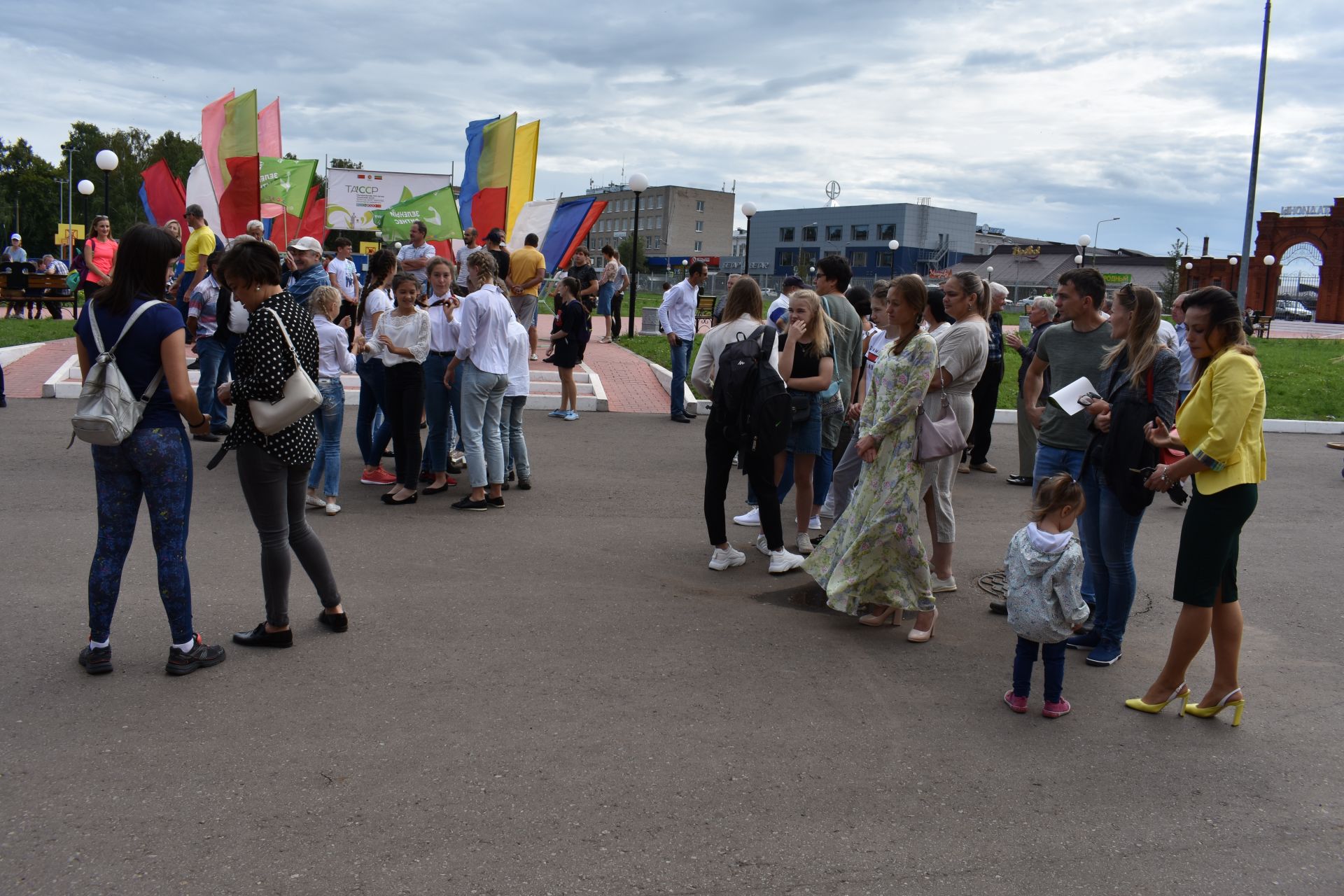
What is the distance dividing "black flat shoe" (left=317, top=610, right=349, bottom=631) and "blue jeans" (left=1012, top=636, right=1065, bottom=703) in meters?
3.26

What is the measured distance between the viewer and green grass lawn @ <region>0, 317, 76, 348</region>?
1531 cm

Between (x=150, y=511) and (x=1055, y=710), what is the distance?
406 cm

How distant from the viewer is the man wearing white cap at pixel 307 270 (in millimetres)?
8117

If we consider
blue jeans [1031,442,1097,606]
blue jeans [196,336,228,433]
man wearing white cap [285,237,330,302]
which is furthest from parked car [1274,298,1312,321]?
Result: man wearing white cap [285,237,330,302]

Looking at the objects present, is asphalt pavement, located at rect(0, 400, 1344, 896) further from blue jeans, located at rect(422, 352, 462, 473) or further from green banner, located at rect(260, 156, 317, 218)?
green banner, located at rect(260, 156, 317, 218)

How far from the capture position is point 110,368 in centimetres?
405

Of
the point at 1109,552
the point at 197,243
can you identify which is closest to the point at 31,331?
the point at 197,243

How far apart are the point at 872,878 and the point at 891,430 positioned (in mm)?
2596

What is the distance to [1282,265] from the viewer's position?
72500mm

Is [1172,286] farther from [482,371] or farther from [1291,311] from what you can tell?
[482,371]

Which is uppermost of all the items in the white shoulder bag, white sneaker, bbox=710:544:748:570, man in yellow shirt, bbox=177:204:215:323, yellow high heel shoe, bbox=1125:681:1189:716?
man in yellow shirt, bbox=177:204:215:323

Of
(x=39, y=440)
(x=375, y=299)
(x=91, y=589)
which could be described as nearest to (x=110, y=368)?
(x=91, y=589)

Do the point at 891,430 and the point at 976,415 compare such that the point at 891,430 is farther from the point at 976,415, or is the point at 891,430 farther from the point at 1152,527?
the point at 976,415

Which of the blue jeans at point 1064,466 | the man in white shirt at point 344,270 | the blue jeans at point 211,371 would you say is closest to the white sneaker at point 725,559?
the blue jeans at point 1064,466
